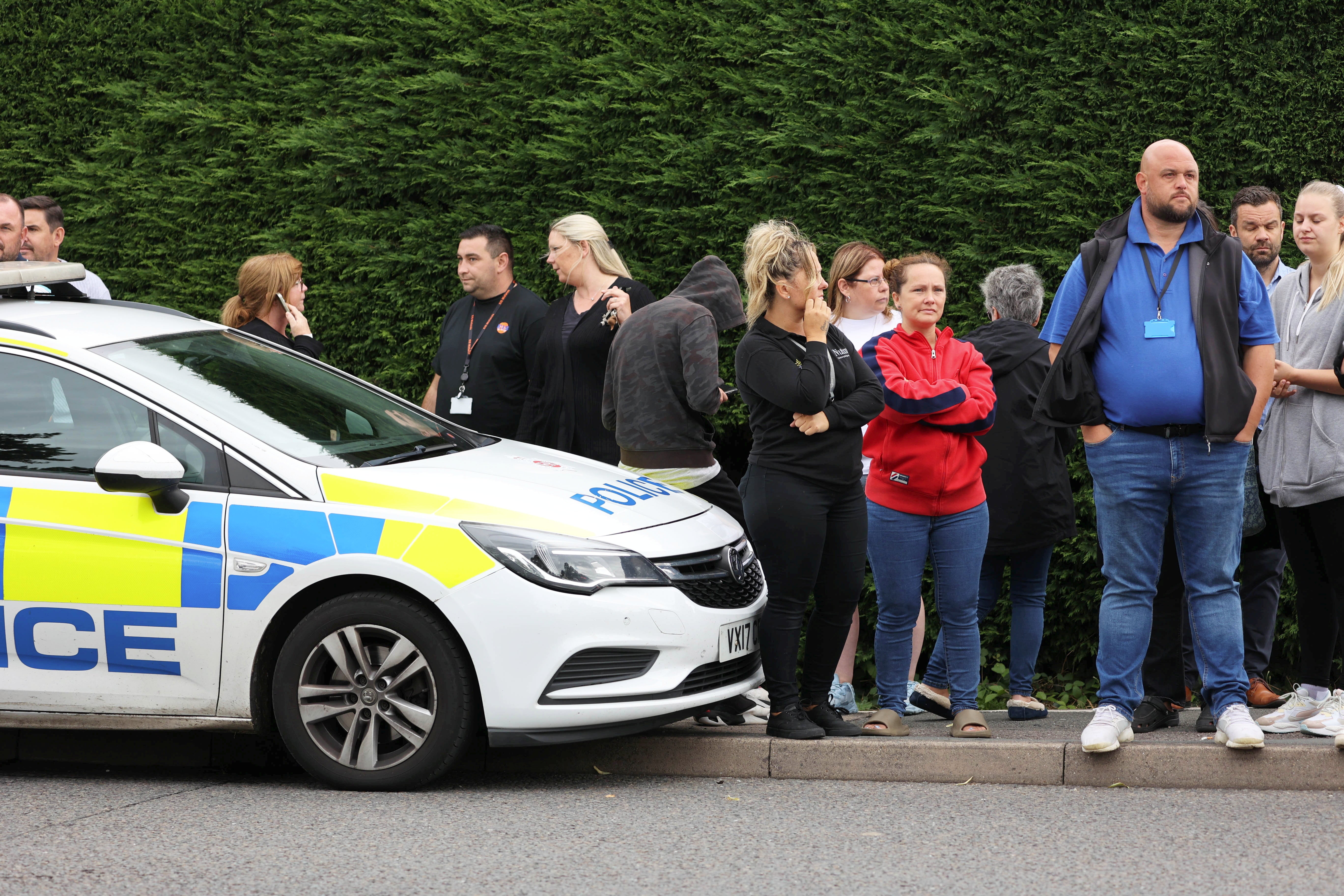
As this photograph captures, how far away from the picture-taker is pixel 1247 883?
12.6ft

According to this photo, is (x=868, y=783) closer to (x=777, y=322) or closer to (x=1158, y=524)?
(x=1158, y=524)

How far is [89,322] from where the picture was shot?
219 inches

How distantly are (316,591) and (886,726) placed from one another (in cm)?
218

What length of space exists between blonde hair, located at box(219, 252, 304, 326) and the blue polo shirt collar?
13.6 ft

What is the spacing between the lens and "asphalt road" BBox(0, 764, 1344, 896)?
3.92m

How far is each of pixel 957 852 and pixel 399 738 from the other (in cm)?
190

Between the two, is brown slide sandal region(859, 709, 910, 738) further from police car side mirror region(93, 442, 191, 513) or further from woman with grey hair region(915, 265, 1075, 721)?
police car side mirror region(93, 442, 191, 513)

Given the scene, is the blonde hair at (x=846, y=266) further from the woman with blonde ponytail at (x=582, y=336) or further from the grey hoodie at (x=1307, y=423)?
the grey hoodie at (x=1307, y=423)

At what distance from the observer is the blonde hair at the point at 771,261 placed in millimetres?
5348

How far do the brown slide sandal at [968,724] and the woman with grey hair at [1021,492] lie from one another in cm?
65

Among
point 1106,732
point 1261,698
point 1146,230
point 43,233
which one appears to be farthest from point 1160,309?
point 43,233

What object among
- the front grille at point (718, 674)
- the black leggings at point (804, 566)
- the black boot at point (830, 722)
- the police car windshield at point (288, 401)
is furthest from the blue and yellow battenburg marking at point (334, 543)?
the black boot at point (830, 722)

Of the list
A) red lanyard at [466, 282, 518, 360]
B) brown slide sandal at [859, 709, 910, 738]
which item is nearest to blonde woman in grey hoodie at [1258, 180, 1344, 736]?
brown slide sandal at [859, 709, 910, 738]

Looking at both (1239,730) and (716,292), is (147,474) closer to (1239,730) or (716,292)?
(716,292)
